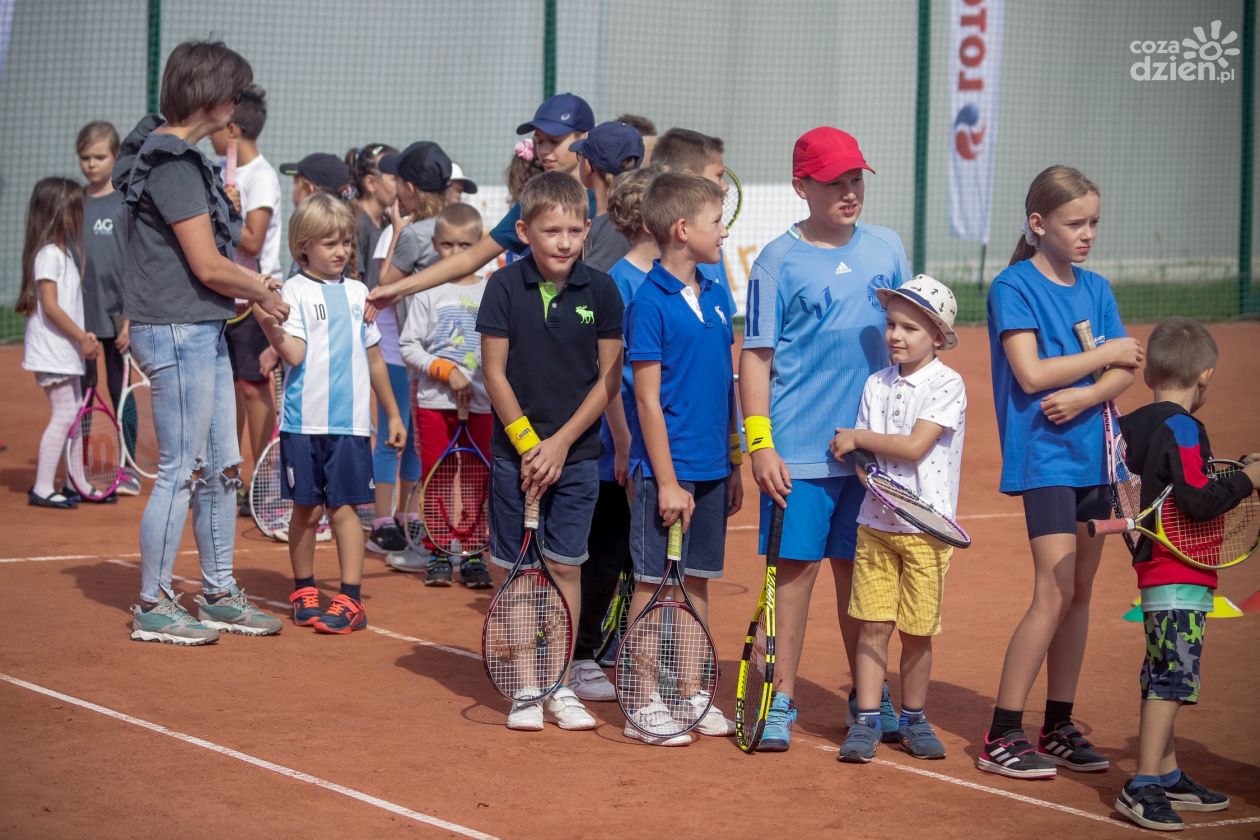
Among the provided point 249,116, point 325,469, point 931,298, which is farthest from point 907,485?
point 249,116

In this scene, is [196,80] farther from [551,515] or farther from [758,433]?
[758,433]

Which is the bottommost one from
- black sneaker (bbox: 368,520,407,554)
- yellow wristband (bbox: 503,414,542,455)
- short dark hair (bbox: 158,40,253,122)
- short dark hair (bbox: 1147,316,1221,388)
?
black sneaker (bbox: 368,520,407,554)

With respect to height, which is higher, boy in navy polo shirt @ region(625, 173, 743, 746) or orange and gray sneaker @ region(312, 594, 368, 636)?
boy in navy polo shirt @ region(625, 173, 743, 746)

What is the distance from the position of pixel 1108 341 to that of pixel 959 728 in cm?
143

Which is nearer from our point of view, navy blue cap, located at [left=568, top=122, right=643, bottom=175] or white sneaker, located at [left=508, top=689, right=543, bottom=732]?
white sneaker, located at [left=508, top=689, right=543, bottom=732]

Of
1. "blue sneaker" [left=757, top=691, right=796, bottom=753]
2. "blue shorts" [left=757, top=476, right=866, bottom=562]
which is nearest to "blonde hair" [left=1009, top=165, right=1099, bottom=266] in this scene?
"blue shorts" [left=757, top=476, right=866, bottom=562]

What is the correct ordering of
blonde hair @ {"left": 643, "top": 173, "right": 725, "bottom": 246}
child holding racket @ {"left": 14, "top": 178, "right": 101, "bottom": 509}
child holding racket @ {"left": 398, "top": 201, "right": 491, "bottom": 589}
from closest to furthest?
blonde hair @ {"left": 643, "top": 173, "right": 725, "bottom": 246} < child holding racket @ {"left": 398, "top": 201, "right": 491, "bottom": 589} < child holding racket @ {"left": 14, "top": 178, "right": 101, "bottom": 509}

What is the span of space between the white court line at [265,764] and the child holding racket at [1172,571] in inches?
72.5

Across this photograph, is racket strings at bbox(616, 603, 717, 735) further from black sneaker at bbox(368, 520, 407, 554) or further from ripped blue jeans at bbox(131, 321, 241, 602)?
black sneaker at bbox(368, 520, 407, 554)

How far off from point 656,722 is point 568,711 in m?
0.33

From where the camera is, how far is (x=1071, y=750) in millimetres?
4824

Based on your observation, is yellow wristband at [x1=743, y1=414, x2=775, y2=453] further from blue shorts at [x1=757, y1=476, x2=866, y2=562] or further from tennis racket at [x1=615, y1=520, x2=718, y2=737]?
tennis racket at [x1=615, y1=520, x2=718, y2=737]

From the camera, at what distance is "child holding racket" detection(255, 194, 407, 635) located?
6.27 meters

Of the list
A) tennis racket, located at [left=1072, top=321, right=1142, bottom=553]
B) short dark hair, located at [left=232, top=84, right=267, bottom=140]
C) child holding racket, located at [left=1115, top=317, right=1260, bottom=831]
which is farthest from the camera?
short dark hair, located at [left=232, top=84, right=267, bottom=140]
